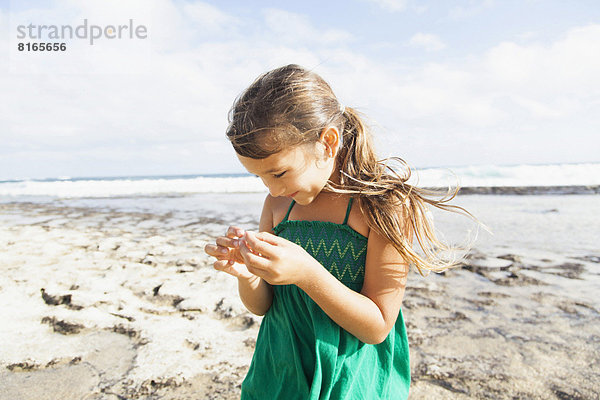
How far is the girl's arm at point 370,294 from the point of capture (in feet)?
3.84

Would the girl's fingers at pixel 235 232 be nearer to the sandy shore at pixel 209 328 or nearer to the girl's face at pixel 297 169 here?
the girl's face at pixel 297 169

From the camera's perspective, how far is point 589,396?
1.96 meters

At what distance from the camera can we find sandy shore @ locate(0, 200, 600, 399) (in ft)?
6.91

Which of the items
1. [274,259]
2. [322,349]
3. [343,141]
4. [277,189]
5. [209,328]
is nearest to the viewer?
[274,259]

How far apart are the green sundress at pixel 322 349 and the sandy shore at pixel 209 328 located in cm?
74

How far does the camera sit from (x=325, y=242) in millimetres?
1363

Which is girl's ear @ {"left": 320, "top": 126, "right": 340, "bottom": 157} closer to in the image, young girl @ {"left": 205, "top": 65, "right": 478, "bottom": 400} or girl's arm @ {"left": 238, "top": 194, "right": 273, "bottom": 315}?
young girl @ {"left": 205, "top": 65, "right": 478, "bottom": 400}

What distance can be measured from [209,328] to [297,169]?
5.88 ft

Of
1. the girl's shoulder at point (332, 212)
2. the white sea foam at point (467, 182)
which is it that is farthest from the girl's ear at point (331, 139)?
the white sea foam at point (467, 182)

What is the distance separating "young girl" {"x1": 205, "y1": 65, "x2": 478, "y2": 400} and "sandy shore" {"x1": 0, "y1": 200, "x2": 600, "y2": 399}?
0.86 metres

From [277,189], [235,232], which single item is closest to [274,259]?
[235,232]

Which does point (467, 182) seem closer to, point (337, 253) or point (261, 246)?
point (337, 253)

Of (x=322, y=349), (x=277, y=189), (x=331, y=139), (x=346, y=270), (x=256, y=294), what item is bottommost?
A: (x=322, y=349)

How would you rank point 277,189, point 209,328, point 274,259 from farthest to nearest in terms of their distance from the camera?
1. point 209,328
2. point 277,189
3. point 274,259
